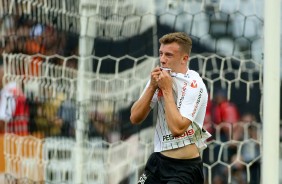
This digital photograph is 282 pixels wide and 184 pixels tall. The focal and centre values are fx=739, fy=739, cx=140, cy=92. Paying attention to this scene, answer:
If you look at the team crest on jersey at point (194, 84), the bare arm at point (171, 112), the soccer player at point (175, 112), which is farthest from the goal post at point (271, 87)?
the bare arm at point (171, 112)

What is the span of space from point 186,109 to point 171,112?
0.34ft

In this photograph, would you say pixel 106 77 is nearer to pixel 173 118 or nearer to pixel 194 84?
pixel 194 84

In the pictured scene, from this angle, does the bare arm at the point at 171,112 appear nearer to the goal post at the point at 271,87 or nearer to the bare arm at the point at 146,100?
the bare arm at the point at 146,100

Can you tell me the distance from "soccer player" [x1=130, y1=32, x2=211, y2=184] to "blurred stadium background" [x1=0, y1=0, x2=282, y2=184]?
124 centimetres

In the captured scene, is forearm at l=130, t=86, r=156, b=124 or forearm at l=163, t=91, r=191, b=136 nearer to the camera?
forearm at l=163, t=91, r=191, b=136

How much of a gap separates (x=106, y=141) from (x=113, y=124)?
0.12 metres

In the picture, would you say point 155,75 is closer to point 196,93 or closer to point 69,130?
point 196,93

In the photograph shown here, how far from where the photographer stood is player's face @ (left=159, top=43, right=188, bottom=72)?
335 centimetres

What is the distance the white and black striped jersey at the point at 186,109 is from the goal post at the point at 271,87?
24.8 inches

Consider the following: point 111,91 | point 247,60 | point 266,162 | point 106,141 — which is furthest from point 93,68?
point 266,162

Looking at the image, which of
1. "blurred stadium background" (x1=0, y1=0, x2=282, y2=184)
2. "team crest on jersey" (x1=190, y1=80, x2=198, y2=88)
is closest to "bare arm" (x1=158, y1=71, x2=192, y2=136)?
"team crest on jersey" (x1=190, y1=80, x2=198, y2=88)

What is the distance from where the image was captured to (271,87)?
3980 mm

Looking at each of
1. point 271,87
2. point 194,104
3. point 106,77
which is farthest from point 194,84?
point 106,77

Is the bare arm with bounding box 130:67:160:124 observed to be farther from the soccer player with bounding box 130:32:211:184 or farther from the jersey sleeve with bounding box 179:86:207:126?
the jersey sleeve with bounding box 179:86:207:126
